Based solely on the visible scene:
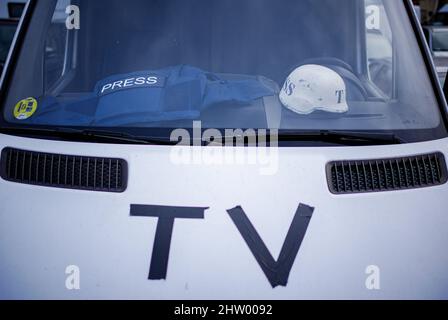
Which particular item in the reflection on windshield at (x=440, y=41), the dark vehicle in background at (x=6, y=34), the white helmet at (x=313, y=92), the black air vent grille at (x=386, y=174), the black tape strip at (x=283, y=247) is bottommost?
the reflection on windshield at (x=440, y=41)

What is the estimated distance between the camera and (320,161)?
114 inches

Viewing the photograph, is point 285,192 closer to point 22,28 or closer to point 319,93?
point 319,93

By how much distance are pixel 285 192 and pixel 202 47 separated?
870mm

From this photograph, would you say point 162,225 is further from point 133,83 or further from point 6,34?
point 6,34

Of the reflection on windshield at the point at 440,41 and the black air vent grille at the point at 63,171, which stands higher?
the black air vent grille at the point at 63,171

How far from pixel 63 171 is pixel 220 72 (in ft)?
2.62

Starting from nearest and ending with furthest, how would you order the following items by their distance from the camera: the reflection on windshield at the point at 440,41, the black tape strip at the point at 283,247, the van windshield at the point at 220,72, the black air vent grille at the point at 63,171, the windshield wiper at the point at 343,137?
1. the black tape strip at the point at 283,247
2. the black air vent grille at the point at 63,171
3. the windshield wiper at the point at 343,137
4. the van windshield at the point at 220,72
5. the reflection on windshield at the point at 440,41

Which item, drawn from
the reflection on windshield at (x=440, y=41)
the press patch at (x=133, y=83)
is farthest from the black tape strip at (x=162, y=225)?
the reflection on windshield at (x=440, y=41)

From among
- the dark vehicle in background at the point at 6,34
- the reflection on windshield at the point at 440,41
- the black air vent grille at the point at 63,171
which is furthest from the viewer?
the reflection on windshield at the point at 440,41

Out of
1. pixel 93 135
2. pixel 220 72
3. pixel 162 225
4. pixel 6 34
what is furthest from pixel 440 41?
pixel 162 225

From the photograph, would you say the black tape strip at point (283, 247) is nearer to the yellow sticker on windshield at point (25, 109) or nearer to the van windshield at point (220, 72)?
the van windshield at point (220, 72)

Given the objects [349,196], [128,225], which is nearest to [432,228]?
[349,196]

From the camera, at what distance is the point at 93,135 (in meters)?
2.99

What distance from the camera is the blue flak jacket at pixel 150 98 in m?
3.08
